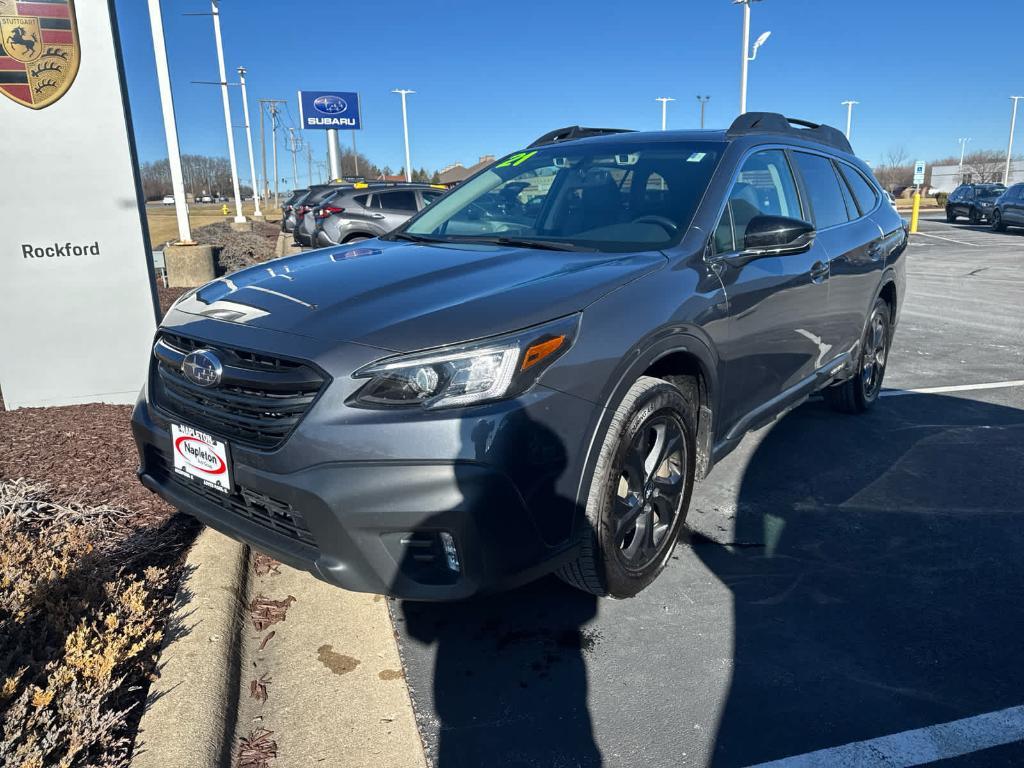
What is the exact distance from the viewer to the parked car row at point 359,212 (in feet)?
49.8

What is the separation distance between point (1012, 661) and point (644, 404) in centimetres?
155

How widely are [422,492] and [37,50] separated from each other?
4115 millimetres

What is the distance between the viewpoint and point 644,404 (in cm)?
267

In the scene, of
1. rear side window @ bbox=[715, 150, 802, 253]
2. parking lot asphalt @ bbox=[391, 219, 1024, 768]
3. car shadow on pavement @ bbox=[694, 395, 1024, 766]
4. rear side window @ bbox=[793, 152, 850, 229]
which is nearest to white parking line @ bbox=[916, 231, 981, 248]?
car shadow on pavement @ bbox=[694, 395, 1024, 766]

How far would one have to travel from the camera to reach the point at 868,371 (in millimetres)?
Result: 5367

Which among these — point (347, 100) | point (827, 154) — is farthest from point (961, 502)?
point (347, 100)

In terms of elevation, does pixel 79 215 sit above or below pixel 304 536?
above

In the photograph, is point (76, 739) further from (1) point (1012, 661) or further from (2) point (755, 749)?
(1) point (1012, 661)

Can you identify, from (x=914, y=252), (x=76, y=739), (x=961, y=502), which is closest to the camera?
(x=76, y=739)

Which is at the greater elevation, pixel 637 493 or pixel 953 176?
pixel 953 176

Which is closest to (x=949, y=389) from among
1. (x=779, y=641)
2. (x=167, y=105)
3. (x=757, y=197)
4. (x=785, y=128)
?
(x=785, y=128)

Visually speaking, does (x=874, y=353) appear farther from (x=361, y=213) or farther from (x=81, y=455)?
(x=361, y=213)

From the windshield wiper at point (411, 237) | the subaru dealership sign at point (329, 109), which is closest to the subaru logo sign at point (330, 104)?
the subaru dealership sign at point (329, 109)

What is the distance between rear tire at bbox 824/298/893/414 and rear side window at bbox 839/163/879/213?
65 centimetres
